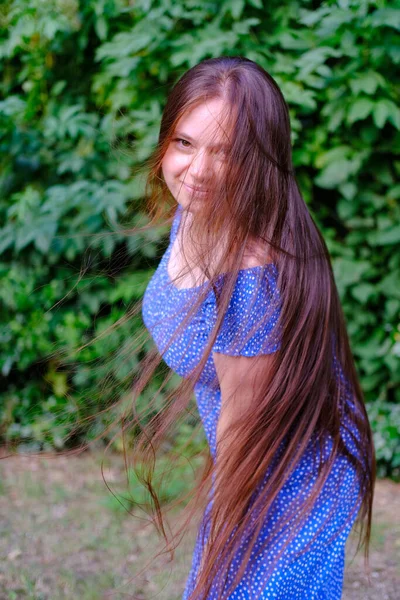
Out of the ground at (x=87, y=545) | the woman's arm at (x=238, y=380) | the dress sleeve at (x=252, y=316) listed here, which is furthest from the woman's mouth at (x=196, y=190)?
the ground at (x=87, y=545)

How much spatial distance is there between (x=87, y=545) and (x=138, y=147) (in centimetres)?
185

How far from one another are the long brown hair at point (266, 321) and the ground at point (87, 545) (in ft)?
3.48

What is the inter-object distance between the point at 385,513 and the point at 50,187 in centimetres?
243

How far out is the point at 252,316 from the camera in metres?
1.34

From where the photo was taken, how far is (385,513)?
329 cm

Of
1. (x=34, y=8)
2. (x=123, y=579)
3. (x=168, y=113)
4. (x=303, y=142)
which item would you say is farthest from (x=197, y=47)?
(x=123, y=579)

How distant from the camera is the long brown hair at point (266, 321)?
1.35 m

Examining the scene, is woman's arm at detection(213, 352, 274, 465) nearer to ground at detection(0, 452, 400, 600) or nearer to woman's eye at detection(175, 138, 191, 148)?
woman's eye at detection(175, 138, 191, 148)

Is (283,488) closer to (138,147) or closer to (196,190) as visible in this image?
(196,190)

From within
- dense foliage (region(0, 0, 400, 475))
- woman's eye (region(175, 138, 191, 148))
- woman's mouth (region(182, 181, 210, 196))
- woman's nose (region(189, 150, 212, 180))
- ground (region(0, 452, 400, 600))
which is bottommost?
ground (region(0, 452, 400, 600))

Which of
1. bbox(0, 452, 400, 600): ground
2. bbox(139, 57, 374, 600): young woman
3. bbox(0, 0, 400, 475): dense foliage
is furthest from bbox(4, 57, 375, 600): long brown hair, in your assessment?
bbox(0, 0, 400, 475): dense foliage

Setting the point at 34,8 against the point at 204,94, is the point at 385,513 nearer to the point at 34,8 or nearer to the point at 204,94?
the point at 204,94

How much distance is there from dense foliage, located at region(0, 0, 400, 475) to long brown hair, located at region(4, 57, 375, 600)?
1460 mm

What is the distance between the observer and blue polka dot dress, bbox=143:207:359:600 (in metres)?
1.35
